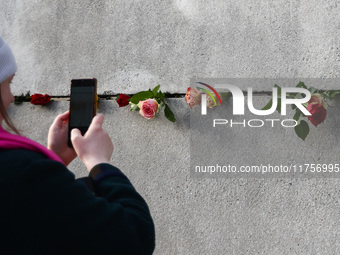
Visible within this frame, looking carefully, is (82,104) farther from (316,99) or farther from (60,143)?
A: (316,99)

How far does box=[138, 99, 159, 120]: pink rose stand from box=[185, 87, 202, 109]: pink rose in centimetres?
20

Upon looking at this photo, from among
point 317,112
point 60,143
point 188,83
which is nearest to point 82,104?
point 60,143

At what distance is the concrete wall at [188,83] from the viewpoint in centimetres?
226

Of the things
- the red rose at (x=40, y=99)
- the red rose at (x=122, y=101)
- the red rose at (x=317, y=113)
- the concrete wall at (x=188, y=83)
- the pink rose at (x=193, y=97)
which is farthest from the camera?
the red rose at (x=40, y=99)

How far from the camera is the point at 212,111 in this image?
2.43 m

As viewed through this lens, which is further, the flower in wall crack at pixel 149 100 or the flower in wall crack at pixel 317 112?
the flower in wall crack at pixel 149 100

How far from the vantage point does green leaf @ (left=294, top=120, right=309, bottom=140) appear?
2250 mm

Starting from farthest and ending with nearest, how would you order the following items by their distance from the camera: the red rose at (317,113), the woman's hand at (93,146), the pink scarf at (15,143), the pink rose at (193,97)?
the pink rose at (193,97) < the red rose at (317,113) < the woman's hand at (93,146) < the pink scarf at (15,143)

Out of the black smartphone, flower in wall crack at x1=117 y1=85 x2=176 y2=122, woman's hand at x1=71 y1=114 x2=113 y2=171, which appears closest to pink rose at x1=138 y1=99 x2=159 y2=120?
flower in wall crack at x1=117 y1=85 x2=176 y2=122

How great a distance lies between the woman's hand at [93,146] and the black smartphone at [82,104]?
122 mm

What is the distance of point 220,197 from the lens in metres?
2.33

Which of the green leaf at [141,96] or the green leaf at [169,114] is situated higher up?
the green leaf at [141,96]

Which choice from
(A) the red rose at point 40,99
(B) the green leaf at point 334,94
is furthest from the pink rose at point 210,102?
(A) the red rose at point 40,99

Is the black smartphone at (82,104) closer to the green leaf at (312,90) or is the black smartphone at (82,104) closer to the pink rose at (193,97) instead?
the pink rose at (193,97)
